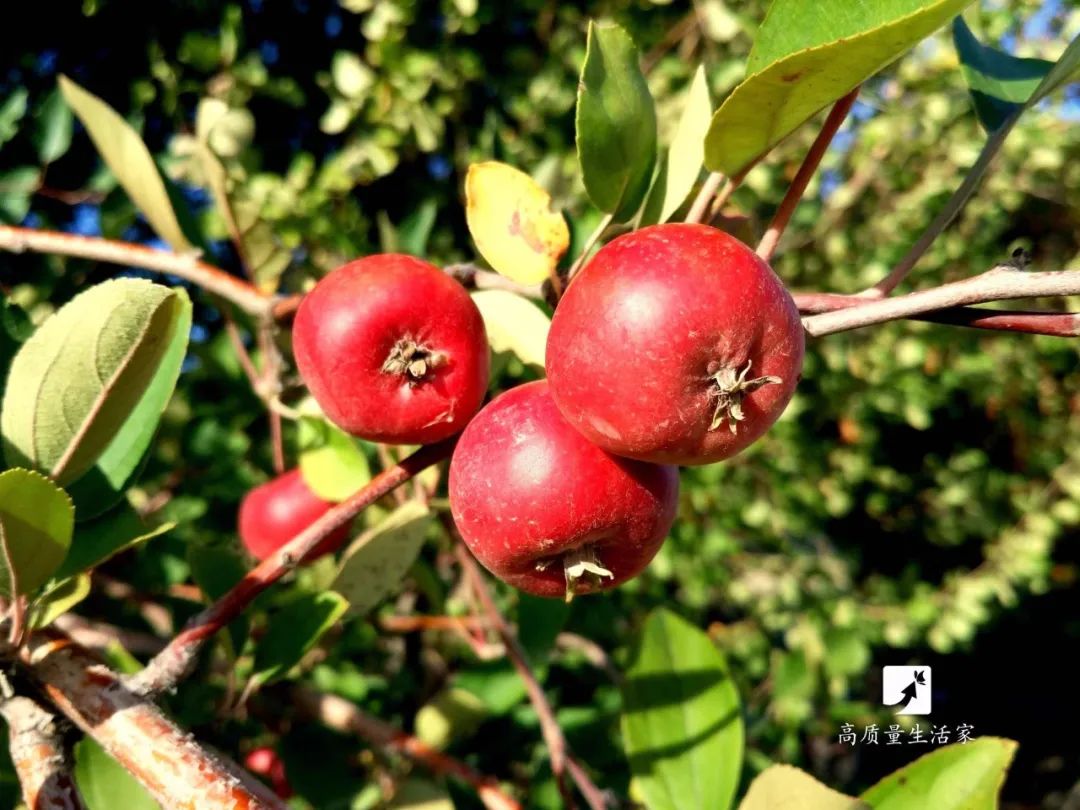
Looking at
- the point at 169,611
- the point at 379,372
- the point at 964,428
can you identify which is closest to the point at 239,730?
the point at 169,611

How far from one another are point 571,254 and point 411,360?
1.53 ft

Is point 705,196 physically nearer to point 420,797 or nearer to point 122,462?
point 122,462

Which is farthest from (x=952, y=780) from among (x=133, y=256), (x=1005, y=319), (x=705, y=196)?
(x=133, y=256)

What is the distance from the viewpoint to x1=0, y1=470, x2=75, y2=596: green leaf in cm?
54

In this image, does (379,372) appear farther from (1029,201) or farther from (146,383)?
(1029,201)

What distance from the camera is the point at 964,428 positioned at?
3115 mm

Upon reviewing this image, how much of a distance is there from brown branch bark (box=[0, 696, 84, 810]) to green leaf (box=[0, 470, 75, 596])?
0.08 m

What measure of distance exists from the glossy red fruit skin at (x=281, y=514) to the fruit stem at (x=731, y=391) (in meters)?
0.67

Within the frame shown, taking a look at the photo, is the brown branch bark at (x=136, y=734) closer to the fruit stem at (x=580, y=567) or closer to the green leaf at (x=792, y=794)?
the fruit stem at (x=580, y=567)

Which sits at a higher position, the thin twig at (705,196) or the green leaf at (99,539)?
the thin twig at (705,196)

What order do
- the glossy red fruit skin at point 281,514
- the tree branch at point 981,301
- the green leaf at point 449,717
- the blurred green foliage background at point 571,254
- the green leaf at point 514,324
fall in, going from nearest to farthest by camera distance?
the tree branch at point 981,301
the green leaf at point 514,324
the glossy red fruit skin at point 281,514
the green leaf at point 449,717
the blurred green foliage background at point 571,254

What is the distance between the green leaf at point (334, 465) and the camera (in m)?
0.88

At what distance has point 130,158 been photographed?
0.94 meters

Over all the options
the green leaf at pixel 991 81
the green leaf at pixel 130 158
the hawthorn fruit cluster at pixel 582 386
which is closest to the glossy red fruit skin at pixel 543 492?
the hawthorn fruit cluster at pixel 582 386
